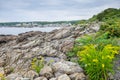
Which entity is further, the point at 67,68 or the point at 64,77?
the point at 67,68

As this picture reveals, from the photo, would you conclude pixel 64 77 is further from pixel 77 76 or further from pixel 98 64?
pixel 98 64

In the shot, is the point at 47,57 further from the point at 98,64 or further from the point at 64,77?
the point at 98,64

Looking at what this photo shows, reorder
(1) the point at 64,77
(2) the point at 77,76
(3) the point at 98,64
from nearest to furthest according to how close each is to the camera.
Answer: (3) the point at 98,64 → (1) the point at 64,77 → (2) the point at 77,76

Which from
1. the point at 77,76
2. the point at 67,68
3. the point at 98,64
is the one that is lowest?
the point at 77,76

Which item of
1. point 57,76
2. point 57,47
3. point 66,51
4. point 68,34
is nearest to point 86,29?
point 68,34

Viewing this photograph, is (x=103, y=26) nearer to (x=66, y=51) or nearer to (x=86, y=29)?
(x=86, y=29)

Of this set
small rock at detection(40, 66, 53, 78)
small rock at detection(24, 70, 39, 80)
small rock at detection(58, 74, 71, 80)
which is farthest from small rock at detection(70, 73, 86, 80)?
small rock at detection(24, 70, 39, 80)

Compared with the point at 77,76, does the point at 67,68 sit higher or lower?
higher

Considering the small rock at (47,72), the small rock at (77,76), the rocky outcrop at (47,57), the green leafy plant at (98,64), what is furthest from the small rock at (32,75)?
the green leafy plant at (98,64)

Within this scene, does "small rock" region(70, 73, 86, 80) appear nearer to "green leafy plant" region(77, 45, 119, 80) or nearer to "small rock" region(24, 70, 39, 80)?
"green leafy plant" region(77, 45, 119, 80)

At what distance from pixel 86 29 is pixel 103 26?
1924 mm

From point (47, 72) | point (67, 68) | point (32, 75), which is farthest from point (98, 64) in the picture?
point (32, 75)

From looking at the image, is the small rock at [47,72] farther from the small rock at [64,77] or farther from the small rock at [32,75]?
the small rock at [64,77]

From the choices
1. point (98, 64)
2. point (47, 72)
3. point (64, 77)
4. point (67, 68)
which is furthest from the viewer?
point (67, 68)
